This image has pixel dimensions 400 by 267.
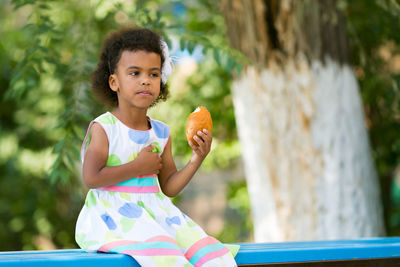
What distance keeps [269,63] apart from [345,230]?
1205mm

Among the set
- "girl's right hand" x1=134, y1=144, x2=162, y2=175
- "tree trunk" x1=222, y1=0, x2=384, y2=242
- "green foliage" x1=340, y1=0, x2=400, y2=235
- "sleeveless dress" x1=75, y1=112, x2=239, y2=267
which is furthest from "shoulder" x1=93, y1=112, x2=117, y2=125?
"green foliage" x1=340, y1=0, x2=400, y2=235

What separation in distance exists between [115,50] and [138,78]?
0.56ft

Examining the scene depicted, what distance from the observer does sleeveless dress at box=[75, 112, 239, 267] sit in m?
1.68

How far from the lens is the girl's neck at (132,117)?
1.94 metres

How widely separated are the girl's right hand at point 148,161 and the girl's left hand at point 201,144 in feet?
0.41

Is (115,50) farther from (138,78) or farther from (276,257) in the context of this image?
(276,257)

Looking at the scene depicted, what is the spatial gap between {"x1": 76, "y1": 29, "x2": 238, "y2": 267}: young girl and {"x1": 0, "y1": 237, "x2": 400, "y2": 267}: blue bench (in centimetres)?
6

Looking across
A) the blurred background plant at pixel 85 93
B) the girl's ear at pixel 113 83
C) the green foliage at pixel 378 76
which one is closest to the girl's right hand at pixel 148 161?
the girl's ear at pixel 113 83

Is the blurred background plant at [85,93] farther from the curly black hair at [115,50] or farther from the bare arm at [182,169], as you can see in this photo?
the bare arm at [182,169]

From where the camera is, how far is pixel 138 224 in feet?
5.69

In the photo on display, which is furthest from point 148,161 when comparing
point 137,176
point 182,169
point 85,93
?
point 85,93

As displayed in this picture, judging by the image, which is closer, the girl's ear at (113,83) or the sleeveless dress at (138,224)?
the sleeveless dress at (138,224)

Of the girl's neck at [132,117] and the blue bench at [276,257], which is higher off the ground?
the girl's neck at [132,117]

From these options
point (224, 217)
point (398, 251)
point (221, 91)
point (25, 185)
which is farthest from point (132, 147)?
point (224, 217)
